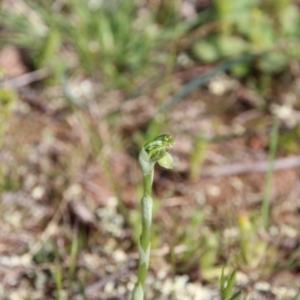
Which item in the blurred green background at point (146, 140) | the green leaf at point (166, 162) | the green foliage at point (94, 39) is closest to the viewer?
the green leaf at point (166, 162)

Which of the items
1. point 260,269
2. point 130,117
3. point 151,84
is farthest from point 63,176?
point 260,269

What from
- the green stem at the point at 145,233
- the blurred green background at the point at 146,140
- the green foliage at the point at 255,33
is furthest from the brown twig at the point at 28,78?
the green stem at the point at 145,233

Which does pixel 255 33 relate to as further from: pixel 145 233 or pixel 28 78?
pixel 145 233

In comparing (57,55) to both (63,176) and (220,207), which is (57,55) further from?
(220,207)

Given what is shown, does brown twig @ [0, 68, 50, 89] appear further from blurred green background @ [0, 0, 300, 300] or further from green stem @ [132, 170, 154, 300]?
green stem @ [132, 170, 154, 300]

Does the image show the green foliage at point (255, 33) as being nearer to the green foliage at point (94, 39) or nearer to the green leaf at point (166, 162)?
the green foliage at point (94, 39)

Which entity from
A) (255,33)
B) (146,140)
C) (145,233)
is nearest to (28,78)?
(146,140)

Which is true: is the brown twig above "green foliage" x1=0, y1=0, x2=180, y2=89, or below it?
below

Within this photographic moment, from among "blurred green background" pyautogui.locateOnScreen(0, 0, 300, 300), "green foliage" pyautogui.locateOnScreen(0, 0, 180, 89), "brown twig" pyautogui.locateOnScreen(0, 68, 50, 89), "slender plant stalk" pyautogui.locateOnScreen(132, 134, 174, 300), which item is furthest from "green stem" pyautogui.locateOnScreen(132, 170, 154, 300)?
"brown twig" pyautogui.locateOnScreen(0, 68, 50, 89)
